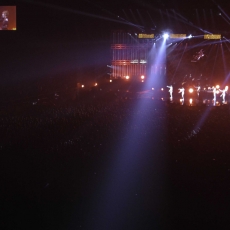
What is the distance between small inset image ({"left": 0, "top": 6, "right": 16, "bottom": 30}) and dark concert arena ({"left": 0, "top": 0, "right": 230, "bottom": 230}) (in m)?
0.06

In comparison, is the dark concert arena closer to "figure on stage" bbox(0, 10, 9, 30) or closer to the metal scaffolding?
"figure on stage" bbox(0, 10, 9, 30)

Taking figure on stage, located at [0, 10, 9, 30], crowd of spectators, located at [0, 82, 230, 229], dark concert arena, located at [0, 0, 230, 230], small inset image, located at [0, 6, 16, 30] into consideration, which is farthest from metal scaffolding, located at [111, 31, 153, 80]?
crowd of spectators, located at [0, 82, 230, 229]

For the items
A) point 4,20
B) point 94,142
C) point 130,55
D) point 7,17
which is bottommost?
point 94,142

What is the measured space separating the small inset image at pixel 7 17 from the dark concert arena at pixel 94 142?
0.06 meters

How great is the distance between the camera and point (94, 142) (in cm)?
970

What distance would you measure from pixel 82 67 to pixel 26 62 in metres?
8.78

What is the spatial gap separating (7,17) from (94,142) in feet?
39.0

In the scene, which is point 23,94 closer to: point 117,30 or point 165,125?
point 165,125

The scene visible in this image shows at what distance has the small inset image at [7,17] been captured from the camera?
1958cm

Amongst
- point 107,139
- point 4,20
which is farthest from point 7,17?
point 107,139

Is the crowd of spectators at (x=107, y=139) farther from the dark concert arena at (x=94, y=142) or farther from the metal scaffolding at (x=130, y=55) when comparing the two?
the metal scaffolding at (x=130, y=55)

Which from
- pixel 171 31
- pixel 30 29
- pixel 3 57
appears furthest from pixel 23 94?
pixel 171 31

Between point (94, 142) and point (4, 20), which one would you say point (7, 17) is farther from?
point (94, 142)

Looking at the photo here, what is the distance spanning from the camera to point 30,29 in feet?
80.3
